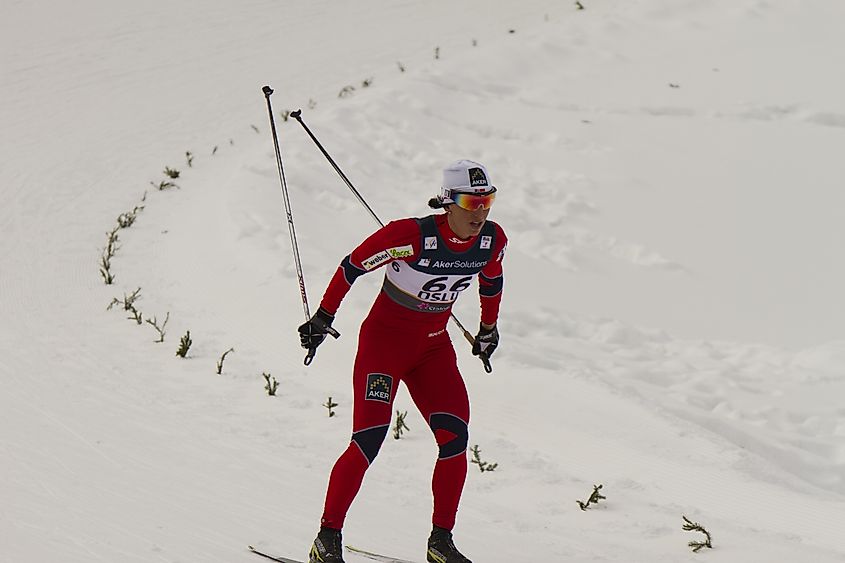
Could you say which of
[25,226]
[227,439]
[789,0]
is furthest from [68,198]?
[789,0]

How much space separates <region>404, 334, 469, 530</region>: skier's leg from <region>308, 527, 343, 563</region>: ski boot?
54 cm

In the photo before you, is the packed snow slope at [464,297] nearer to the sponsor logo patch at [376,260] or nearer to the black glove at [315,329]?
the black glove at [315,329]

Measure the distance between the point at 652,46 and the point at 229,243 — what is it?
31.9 ft

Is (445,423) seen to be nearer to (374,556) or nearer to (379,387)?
(379,387)

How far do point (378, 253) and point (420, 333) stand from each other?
0.46 m

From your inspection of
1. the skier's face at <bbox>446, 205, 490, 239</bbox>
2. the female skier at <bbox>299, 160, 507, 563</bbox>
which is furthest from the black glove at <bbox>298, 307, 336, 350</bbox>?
the skier's face at <bbox>446, 205, 490, 239</bbox>

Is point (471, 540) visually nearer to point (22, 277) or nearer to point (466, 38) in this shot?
point (22, 277)

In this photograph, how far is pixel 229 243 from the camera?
9.51 meters

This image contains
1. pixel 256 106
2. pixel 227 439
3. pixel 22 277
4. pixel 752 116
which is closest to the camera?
pixel 227 439

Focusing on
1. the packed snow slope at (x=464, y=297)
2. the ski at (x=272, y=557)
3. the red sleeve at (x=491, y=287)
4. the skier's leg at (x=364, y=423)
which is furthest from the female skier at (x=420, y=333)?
the packed snow slope at (x=464, y=297)

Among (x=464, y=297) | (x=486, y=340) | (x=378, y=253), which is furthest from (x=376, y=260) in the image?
(x=464, y=297)

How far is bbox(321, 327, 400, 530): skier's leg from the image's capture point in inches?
170

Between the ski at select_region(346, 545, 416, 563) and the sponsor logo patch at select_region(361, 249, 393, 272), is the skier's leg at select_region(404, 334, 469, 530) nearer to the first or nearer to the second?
the ski at select_region(346, 545, 416, 563)

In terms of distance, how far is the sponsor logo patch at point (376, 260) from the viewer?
4.53 metres
